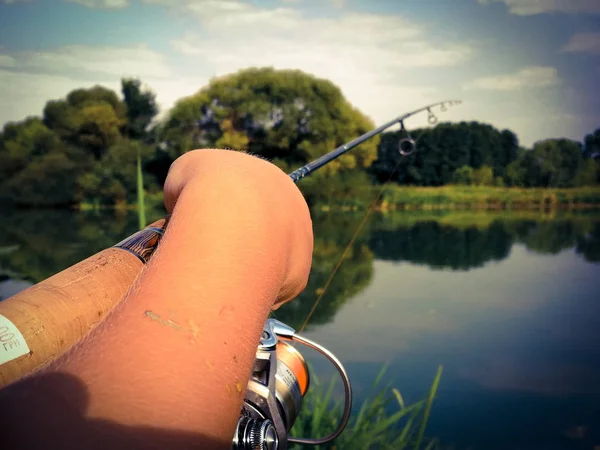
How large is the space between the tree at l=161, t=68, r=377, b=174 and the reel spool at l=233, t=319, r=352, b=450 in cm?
1066

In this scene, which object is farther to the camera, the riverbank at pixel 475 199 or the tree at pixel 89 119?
the tree at pixel 89 119

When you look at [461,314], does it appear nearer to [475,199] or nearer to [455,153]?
[455,153]

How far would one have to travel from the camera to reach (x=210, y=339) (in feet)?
0.76

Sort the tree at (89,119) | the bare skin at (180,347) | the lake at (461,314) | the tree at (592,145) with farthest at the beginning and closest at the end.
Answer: the tree at (89,119) < the tree at (592,145) < the lake at (461,314) < the bare skin at (180,347)

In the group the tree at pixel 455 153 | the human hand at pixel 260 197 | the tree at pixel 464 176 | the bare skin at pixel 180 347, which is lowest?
the bare skin at pixel 180 347

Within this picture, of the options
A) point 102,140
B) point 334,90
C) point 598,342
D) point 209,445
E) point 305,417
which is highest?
point 334,90

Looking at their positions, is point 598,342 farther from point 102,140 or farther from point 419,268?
point 102,140

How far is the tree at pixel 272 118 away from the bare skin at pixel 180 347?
10.9 meters

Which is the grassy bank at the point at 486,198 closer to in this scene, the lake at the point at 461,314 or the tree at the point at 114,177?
the lake at the point at 461,314

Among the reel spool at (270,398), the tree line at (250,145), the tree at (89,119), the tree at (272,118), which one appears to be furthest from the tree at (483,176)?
the reel spool at (270,398)

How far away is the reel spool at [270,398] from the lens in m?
0.36

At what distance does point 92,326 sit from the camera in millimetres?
337

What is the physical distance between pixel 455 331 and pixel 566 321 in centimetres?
198

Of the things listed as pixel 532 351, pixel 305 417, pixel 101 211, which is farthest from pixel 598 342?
pixel 101 211
